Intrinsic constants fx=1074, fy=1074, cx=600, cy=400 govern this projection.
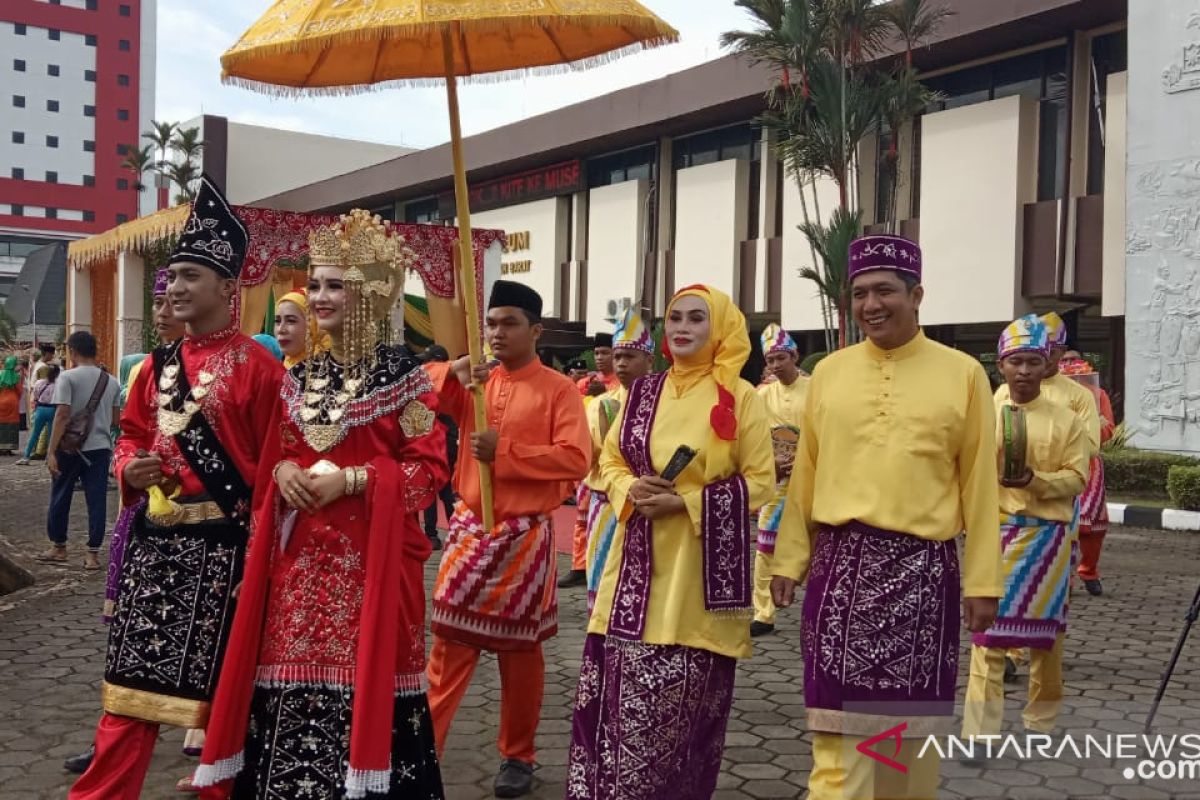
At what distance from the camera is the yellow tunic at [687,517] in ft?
11.8

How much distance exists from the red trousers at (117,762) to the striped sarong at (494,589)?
3.82ft

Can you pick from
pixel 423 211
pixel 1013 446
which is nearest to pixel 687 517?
pixel 1013 446

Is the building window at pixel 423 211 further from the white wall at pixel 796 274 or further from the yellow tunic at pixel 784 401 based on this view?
the yellow tunic at pixel 784 401

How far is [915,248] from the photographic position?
3521mm

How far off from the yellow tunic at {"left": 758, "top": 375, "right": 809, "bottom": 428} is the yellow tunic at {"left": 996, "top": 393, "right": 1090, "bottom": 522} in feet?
8.56

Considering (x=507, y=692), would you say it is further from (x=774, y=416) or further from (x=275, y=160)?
(x=275, y=160)

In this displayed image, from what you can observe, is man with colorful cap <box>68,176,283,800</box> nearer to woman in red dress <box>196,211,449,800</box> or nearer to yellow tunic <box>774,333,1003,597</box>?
woman in red dress <box>196,211,449,800</box>

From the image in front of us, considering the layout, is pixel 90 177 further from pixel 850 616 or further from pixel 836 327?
pixel 850 616

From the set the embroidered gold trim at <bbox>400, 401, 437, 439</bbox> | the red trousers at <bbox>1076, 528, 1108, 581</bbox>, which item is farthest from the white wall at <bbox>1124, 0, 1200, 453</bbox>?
the embroidered gold trim at <bbox>400, 401, 437, 439</bbox>

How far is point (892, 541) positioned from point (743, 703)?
2384 millimetres

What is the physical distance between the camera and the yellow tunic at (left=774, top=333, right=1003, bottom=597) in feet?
11.0

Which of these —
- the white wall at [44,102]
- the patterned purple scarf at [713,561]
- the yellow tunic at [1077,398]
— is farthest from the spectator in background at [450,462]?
the white wall at [44,102]

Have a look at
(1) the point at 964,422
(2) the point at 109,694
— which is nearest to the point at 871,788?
(1) the point at 964,422

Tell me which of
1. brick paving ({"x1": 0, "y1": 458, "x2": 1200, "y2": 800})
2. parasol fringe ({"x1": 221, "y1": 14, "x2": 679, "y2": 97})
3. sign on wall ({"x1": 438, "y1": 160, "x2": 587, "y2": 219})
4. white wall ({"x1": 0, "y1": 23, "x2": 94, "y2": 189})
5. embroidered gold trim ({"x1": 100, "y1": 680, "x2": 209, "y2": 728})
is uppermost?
white wall ({"x1": 0, "y1": 23, "x2": 94, "y2": 189})
